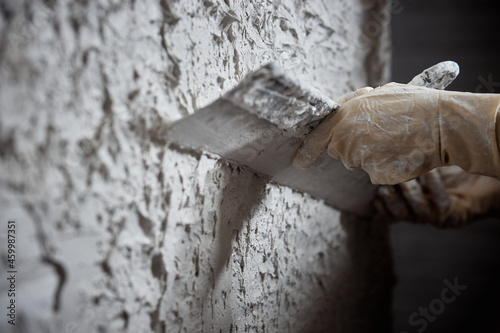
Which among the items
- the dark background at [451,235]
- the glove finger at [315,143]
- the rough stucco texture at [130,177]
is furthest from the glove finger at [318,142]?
the dark background at [451,235]

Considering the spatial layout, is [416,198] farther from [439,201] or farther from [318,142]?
[318,142]

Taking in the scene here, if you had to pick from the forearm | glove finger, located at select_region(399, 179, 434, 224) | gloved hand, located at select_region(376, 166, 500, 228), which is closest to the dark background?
gloved hand, located at select_region(376, 166, 500, 228)

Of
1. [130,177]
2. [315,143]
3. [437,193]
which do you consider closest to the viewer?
[130,177]

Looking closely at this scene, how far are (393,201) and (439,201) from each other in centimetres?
18

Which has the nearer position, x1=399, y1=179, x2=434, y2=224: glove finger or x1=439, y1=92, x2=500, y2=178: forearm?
x1=439, y1=92, x2=500, y2=178: forearm

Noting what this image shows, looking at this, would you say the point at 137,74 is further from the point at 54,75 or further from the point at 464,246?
the point at 464,246

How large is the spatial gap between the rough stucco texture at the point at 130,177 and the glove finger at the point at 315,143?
5.4 inches

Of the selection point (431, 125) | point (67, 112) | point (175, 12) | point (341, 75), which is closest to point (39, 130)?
point (67, 112)

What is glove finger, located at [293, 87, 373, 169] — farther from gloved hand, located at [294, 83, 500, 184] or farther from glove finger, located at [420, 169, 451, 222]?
glove finger, located at [420, 169, 451, 222]

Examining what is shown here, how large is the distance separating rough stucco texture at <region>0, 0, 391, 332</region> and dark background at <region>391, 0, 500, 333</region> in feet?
4.83

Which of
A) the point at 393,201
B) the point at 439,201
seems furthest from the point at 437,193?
the point at 393,201

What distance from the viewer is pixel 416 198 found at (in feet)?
5.37

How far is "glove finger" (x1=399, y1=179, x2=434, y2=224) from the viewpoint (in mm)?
1636

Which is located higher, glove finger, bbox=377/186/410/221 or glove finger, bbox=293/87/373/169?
glove finger, bbox=293/87/373/169
